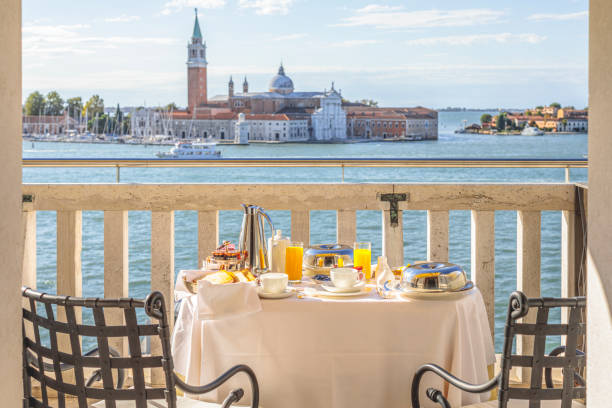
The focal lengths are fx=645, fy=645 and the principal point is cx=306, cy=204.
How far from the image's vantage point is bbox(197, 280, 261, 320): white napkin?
1665 millimetres

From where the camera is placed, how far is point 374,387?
1.71 metres

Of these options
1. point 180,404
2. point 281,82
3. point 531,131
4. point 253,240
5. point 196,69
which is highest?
point 196,69

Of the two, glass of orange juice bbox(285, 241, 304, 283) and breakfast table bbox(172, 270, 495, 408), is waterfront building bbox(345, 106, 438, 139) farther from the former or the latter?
breakfast table bbox(172, 270, 495, 408)

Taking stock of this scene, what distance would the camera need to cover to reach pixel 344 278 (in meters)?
1.78

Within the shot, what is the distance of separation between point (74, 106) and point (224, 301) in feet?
155

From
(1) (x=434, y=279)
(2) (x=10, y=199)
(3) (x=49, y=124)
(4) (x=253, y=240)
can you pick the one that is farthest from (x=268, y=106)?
(2) (x=10, y=199)

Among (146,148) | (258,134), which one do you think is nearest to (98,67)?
(146,148)

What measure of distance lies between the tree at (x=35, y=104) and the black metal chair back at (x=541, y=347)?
47160 mm

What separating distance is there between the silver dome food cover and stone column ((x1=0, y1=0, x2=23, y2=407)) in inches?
41.2

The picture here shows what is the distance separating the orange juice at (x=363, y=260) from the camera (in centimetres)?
200

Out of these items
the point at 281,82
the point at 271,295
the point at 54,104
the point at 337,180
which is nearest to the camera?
the point at 271,295

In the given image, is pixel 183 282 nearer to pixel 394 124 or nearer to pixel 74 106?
pixel 394 124

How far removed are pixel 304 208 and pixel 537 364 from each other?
1243 mm

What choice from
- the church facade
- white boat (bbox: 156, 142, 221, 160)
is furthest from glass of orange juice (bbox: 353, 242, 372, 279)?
the church facade
